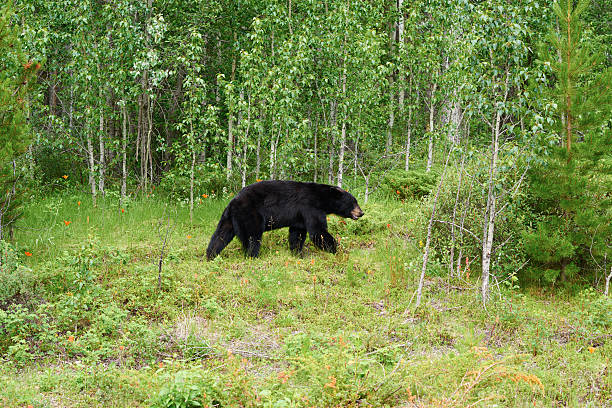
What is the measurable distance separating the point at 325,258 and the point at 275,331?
2.97 metres

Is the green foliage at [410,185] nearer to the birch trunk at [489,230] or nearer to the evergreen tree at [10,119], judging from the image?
the birch trunk at [489,230]

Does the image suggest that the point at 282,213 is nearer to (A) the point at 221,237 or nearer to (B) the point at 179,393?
(A) the point at 221,237

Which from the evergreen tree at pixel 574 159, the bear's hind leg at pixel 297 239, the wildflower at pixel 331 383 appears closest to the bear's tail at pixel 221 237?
the bear's hind leg at pixel 297 239

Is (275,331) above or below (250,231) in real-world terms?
below

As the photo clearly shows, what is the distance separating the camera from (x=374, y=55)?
12.4 m

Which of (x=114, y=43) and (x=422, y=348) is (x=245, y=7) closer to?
(x=114, y=43)

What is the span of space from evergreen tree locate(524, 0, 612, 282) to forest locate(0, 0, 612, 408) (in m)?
0.03

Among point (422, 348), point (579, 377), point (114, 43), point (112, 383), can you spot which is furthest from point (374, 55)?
point (112, 383)

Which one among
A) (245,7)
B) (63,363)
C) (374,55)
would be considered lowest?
(63,363)

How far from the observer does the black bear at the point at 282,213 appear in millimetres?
9070

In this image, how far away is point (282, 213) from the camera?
939cm

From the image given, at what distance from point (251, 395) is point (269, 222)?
17.2 ft

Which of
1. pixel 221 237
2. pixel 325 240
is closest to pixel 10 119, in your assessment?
pixel 221 237

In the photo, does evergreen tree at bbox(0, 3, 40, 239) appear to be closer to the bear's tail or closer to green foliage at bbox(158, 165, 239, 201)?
the bear's tail
